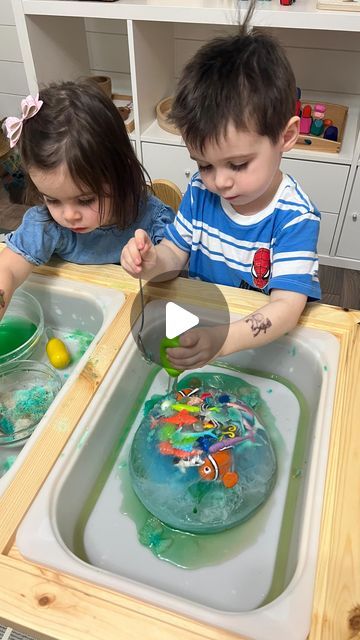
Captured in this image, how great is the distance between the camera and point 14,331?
84 centimetres

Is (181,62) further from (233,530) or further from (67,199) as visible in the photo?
(233,530)

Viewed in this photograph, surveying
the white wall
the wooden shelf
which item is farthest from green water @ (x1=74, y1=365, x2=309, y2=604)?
the white wall

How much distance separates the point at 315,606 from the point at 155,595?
0.49 ft

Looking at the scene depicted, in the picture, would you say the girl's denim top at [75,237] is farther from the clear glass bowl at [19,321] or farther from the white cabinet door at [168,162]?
the white cabinet door at [168,162]

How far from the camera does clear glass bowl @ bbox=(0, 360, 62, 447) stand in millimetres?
696

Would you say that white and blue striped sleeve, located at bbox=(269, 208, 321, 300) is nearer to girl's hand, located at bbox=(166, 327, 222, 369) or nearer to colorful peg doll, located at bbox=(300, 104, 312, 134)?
girl's hand, located at bbox=(166, 327, 222, 369)

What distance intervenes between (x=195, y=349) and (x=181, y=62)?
68.9 inches

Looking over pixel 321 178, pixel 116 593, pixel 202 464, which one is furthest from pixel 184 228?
pixel 321 178

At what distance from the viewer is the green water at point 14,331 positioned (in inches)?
32.7

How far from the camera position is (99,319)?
79 centimetres

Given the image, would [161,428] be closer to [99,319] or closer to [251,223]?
[99,319]

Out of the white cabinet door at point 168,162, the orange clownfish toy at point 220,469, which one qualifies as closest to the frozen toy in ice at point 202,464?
the orange clownfish toy at point 220,469

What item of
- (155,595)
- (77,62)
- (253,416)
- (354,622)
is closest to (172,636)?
(155,595)
